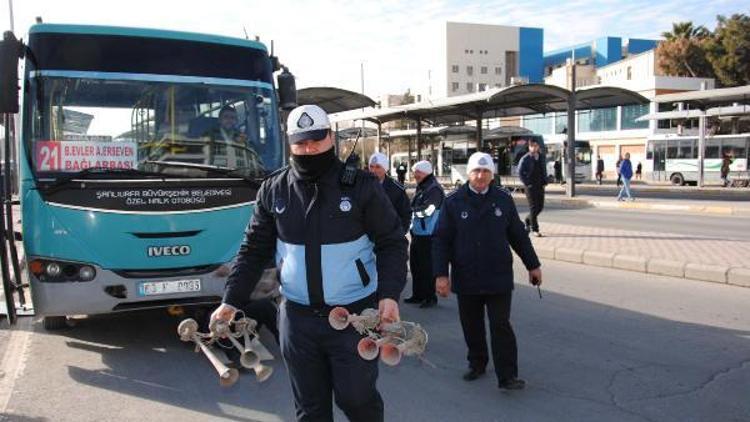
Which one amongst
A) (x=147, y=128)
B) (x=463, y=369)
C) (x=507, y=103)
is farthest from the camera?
(x=507, y=103)

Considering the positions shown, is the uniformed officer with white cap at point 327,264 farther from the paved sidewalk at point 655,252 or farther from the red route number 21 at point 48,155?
the paved sidewalk at point 655,252

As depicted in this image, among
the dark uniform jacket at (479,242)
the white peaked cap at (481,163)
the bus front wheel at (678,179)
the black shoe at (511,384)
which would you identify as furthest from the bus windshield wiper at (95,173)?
the bus front wheel at (678,179)

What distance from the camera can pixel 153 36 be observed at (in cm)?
628

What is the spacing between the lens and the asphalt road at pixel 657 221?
14.3 meters

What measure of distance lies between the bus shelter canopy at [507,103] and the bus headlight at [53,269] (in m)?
13.0

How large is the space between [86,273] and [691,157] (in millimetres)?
38702

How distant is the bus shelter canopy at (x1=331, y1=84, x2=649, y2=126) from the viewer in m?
22.5

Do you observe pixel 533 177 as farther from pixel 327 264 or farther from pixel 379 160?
pixel 327 264

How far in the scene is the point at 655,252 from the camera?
10570mm

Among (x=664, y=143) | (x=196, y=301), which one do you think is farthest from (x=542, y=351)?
(x=664, y=143)

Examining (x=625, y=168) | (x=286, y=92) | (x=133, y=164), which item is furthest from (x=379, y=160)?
(x=625, y=168)

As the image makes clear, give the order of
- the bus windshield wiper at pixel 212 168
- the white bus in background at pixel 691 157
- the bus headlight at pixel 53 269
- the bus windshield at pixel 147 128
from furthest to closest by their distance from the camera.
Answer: the white bus in background at pixel 691 157 < the bus windshield wiper at pixel 212 168 < the bus windshield at pixel 147 128 < the bus headlight at pixel 53 269

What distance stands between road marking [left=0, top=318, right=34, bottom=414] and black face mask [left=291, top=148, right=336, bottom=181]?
10.1 ft

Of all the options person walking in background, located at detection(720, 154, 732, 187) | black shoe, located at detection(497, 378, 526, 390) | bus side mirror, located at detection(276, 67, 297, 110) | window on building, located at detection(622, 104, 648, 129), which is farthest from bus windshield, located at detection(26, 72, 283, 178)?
window on building, located at detection(622, 104, 648, 129)
